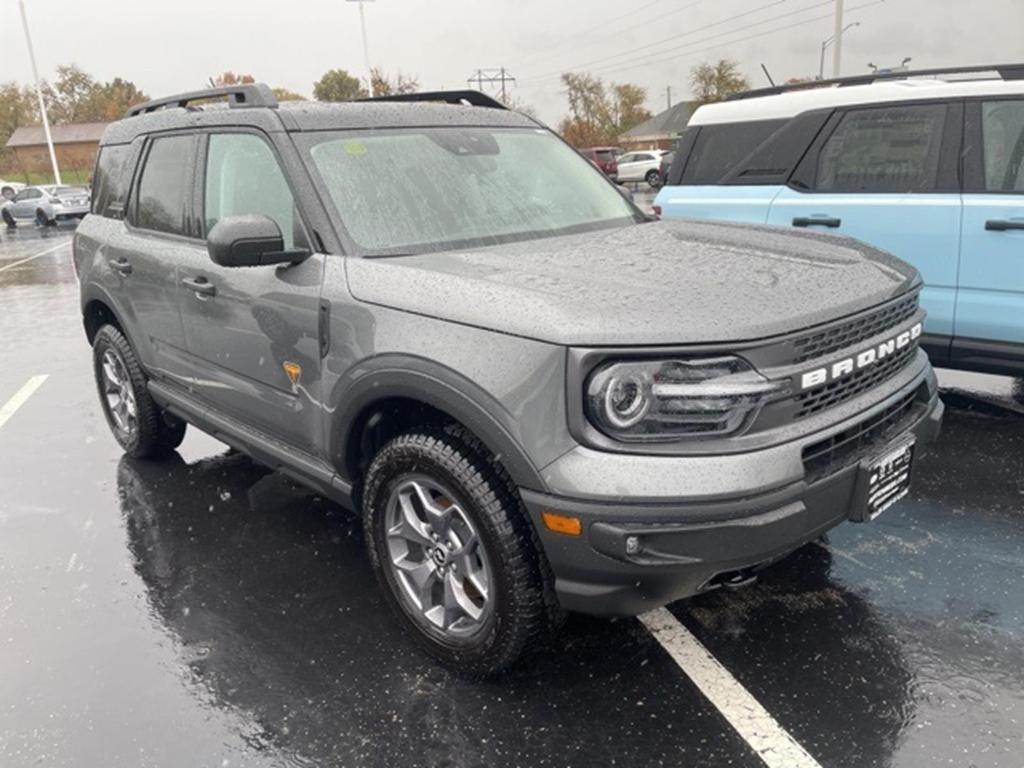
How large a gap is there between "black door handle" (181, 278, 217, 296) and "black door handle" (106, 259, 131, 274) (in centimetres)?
76

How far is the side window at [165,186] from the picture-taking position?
4.05 metres

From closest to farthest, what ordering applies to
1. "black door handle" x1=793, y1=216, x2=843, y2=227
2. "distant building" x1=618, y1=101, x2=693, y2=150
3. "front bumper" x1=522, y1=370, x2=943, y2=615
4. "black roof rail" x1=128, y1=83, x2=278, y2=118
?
1. "front bumper" x1=522, y1=370, x2=943, y2=615
2. "black roof rail" x1=128, y1=83, x2=278, y2=118
3. "black door handle" x1=793, y1=216, x2=843, y2=227
4. "distant building" x1=618, y1=101, x2=693, y2=150

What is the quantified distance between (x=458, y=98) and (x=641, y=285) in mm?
2284

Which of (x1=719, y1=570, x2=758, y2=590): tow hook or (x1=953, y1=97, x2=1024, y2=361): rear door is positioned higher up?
(x1=953, y1=97, x2=1024, y2=361): rear door

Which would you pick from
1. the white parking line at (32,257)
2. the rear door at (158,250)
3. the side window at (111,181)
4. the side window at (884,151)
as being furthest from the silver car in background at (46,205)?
the side window at (884,151)

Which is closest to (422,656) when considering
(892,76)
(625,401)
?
(625,401)

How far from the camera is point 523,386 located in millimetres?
2354

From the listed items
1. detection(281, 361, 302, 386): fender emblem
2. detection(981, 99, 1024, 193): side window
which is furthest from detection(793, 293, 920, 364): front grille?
detection(981, 99, 1024, 193): side window

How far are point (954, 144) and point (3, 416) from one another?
21.4 feet

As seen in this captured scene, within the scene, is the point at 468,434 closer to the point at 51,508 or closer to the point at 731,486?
the point at 731,486

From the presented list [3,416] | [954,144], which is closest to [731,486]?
[954,144]

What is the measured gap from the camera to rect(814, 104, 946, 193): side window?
4875 millimetres

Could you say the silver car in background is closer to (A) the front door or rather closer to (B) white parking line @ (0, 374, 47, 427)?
(B) white parking line @ (0, 374, 47, 427)

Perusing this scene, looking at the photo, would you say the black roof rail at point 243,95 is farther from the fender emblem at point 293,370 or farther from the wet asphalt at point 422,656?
the wet asphalt at point 422,656
